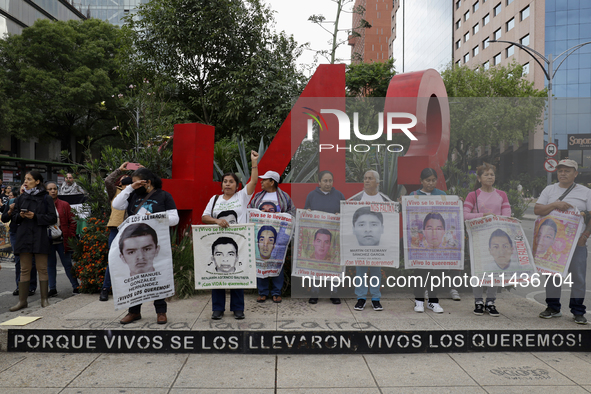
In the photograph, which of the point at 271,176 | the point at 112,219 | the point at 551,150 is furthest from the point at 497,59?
the point at 112,219

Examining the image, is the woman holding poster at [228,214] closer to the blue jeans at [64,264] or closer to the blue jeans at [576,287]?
the blue jeans at [64,264]

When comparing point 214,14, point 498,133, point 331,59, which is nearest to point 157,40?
point 214,14

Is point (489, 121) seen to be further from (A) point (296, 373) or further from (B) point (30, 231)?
(B) point (30, 231)

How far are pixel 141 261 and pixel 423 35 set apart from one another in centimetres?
6785

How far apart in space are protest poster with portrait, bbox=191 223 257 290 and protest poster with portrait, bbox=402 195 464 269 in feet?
6.73

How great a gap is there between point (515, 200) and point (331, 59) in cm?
1190

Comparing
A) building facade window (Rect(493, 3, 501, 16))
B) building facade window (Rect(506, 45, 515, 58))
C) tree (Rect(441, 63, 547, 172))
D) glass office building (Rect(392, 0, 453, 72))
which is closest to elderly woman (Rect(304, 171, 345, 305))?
tree (Rect(441, 63, 547, 172))

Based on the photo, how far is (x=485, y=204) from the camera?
5391mm

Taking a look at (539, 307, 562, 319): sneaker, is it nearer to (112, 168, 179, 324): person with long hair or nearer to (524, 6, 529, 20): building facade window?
(112, 168, 179, 324): person with long hair

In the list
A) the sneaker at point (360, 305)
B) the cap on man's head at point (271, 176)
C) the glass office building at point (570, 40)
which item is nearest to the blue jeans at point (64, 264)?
the cap on man's head at point (271, 176)

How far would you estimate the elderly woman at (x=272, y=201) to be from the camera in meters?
5.77

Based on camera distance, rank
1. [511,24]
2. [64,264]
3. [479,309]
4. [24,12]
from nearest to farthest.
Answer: [479,309] → [64,264] → [24,12] → [511,24]

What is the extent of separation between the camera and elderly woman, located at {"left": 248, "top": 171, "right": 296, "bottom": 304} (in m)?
5.77

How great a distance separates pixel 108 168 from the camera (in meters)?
6.96
